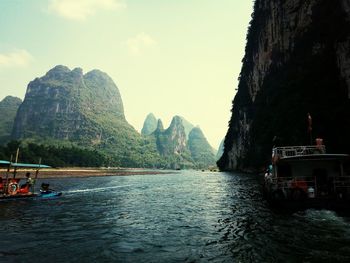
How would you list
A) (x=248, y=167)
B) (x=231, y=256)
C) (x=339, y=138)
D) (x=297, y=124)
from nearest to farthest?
1. (x=231, y=256)
2. (x=339, y=138)
3. (x=297, y=124)
4. (x=248, y=167)

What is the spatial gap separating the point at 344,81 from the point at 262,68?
59.5 meters

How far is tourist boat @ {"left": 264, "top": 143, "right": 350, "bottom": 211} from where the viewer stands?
22.2m

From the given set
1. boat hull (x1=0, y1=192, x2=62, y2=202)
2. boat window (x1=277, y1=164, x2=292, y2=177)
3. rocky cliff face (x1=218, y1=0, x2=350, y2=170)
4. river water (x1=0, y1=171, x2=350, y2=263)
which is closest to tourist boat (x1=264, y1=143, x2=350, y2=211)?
boat window (x1=277, y1=164, x2=292, y2=177)

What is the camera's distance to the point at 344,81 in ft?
186

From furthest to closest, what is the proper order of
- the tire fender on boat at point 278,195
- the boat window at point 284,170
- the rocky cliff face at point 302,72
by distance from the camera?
the rocky cliff face at point 302,72, the boat window at point 284,170, the tire fender on boat at point 278,195

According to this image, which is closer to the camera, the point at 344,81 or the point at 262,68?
the point at 344,81

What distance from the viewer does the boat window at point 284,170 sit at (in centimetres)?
2698

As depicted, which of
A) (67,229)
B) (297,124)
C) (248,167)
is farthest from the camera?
(248,167)

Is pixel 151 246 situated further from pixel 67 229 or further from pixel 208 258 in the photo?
pixel 67 229

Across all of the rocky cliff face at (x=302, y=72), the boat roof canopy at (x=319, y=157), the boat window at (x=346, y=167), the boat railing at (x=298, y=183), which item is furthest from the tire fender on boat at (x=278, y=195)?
the rocky cliff face at (x=302, y=72)

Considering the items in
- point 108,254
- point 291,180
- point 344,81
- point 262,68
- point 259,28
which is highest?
point 259,28

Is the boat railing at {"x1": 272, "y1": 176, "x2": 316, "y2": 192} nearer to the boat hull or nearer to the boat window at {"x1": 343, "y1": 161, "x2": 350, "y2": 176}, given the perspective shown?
the boat window at {"x1": 343, "y1": 161, "x2": 350, "y2": 176}

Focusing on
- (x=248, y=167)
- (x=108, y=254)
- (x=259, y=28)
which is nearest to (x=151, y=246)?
A: (x=108, y=254)

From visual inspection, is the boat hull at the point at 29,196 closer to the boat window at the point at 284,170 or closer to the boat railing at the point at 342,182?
the boat window at the point at 284,170
